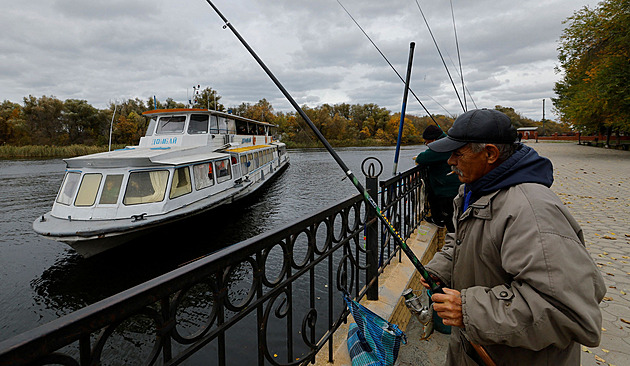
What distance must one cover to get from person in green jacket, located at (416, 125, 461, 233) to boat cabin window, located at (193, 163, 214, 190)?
8766 millimetres

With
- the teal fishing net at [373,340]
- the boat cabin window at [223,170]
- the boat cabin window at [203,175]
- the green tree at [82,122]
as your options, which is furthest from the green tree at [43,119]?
the teal fishing net at [373,340]

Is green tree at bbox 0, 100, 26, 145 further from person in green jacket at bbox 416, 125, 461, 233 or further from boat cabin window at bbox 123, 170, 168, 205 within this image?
person in green jacket at bbox 416, 125, 461, 233

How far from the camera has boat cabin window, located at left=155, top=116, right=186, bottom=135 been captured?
15070mm

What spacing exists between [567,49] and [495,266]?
31.1m

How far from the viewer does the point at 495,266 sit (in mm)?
1393

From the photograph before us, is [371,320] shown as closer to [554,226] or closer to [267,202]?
[554,226]

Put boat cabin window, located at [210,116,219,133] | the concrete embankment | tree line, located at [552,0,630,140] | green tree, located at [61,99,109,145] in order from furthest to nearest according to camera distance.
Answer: green tree, located at [61,99,109,145], tree line, located at [552,0,630,140], boat cabin window, located at [210,116,219,133], the concrete embankment

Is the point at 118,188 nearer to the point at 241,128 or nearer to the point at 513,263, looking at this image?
the point at 513,263

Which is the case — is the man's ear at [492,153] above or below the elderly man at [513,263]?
above

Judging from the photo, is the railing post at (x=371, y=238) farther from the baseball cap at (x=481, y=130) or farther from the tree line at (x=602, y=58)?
the tree line at (x=602, y=58)

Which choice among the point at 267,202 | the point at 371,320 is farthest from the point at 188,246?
the point at 371,320

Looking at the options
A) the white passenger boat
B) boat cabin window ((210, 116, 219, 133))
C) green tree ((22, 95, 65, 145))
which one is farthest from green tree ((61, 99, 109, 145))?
the white passenger boat

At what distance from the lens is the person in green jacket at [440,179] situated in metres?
4.66

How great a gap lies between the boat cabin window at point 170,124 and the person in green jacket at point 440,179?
13020 millimetres
